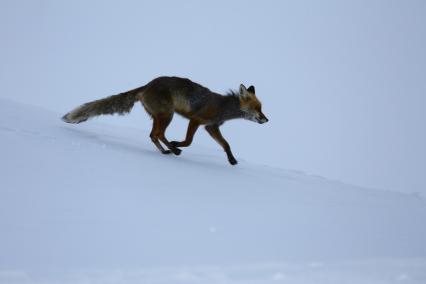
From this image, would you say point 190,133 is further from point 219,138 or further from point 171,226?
point 171,226

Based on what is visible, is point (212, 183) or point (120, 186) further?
point (212, 183)

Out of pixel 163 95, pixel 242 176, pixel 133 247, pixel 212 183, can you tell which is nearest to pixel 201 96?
pixel 163 95

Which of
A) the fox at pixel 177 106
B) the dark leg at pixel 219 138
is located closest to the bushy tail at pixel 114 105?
the fox at pixel 177 106

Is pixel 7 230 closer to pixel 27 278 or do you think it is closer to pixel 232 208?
pixel 27 278

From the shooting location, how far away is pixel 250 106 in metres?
11.6

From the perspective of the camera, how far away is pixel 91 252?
13.6ft

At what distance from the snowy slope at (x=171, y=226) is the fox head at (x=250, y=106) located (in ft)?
9.79

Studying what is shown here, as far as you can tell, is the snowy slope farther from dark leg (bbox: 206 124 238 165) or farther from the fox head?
the fox head

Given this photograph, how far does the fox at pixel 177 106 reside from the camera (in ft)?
33.8

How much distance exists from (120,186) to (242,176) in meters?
3.52

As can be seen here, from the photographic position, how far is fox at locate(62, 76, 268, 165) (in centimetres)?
1030

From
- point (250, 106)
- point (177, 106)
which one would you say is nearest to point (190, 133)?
point (177, 106)

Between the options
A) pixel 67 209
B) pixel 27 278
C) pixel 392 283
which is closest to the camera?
pixel 27 278

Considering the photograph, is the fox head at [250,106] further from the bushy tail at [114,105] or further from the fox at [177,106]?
the bushy tail at [114,105]
